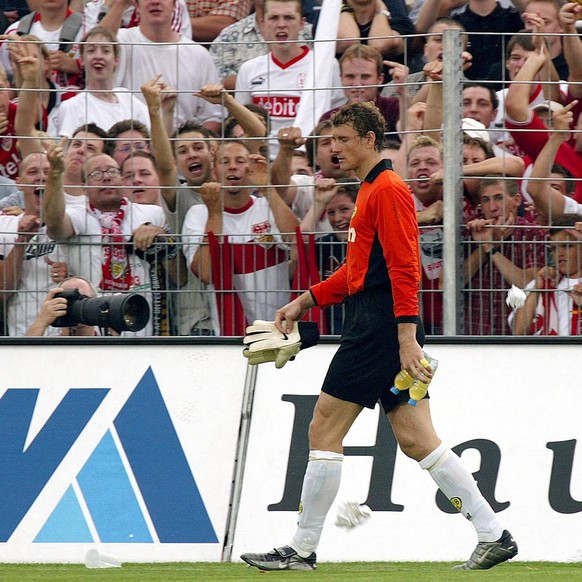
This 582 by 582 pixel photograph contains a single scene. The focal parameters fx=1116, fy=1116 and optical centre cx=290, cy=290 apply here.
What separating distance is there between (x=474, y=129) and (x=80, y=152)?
8.02ft

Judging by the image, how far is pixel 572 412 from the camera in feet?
19.7

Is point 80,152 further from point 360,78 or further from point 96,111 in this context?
point 360,78

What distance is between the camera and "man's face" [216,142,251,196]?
6961 millimetres

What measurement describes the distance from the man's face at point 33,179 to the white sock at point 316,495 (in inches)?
118

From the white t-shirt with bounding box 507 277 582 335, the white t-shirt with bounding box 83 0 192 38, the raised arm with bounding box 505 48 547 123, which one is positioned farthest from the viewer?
the white t-shirt with bounding box 83 0 192 38

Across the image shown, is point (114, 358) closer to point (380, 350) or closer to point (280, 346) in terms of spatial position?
point (280, 346)

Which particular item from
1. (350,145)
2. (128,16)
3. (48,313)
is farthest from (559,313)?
(128,16)

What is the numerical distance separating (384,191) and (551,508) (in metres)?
2.18

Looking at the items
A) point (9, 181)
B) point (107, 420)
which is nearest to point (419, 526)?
point (107, 420)

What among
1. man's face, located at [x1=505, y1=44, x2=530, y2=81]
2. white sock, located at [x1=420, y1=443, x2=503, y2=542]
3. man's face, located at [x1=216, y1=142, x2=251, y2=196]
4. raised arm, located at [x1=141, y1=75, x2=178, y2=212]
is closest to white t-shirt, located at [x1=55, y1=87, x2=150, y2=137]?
raised arm, located at [x1=141, y1=75, x2=178, y2=212]

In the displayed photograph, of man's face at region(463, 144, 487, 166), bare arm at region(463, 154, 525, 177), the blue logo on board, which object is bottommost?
the blue logo on board

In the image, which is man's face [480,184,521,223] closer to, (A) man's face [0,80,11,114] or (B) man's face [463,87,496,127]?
(B) man's face [463,87,496,127]

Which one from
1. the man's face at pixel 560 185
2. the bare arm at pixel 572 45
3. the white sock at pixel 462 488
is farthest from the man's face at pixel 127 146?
the white sock at pixel 462 488

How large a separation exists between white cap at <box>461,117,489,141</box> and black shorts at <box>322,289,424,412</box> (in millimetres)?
2145
